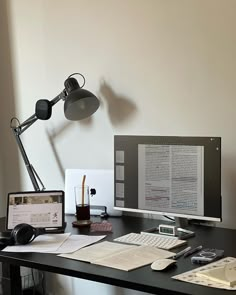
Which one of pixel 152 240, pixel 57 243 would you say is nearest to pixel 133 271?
pixel 152 240

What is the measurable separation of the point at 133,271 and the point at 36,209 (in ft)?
2.43

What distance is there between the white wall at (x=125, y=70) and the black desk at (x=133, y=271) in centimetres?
25

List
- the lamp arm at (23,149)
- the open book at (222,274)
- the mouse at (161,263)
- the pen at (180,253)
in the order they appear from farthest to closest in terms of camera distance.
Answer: the lamp arm at (23,149), the pen at (180,253), the mouse at (161,263), the open book at (222,274)

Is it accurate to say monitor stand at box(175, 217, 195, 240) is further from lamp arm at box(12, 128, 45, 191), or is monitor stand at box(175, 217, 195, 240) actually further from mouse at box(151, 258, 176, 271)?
lamp arm at box(12, 128, 45, 191)

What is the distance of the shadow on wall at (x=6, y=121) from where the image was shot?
10.3 feet

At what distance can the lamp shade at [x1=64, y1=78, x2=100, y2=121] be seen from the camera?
251 centimetres

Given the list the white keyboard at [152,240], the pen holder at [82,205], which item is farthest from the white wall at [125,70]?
the white keyboard at [152,240]

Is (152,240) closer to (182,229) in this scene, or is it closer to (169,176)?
(182,229)

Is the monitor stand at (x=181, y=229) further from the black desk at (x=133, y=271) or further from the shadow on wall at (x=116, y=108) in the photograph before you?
the shadow on wall at (x=116, y=108)

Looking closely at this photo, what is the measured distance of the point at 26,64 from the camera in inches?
120

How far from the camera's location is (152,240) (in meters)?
2.15

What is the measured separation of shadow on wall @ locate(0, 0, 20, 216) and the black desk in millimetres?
861

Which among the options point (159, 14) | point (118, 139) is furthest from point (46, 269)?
point (159, 14)

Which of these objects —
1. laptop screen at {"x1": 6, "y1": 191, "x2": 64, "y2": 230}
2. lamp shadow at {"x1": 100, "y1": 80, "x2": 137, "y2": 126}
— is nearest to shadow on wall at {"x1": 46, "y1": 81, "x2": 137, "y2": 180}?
lamp shadow at {"x1": 100, "y1": 80, "x2": 137, "y2": 126}
